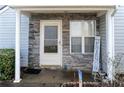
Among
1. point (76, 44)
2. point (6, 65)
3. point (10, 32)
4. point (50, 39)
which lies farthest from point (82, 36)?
point (6, 65)

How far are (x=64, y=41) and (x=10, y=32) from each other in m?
2.58

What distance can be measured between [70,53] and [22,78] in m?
3.08

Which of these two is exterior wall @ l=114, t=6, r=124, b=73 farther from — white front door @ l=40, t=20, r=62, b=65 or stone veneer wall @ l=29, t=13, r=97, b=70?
white front door @ l=40, t=20, r=62, b=65

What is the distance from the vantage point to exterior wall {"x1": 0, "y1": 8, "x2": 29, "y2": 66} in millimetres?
11719

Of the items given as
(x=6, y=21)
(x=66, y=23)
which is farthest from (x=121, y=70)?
(x=6, y=21)

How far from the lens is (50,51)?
11.9m

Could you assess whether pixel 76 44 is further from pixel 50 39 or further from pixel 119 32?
pixel 119 32

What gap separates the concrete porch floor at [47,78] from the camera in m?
8.50

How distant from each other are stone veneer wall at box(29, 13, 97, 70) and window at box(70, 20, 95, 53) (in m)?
0.20

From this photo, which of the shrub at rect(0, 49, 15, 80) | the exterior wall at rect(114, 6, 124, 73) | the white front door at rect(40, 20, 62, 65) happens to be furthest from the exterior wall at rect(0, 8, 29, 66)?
the exterior wall at rect(114, 6, 124, 73)

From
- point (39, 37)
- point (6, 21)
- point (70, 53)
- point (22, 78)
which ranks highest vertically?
point (6, 21)

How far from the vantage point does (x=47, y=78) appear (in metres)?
9.62

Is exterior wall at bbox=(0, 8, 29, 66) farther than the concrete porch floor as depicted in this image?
Yes

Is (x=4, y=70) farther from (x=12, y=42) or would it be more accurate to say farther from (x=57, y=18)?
(x=57, y=18)
